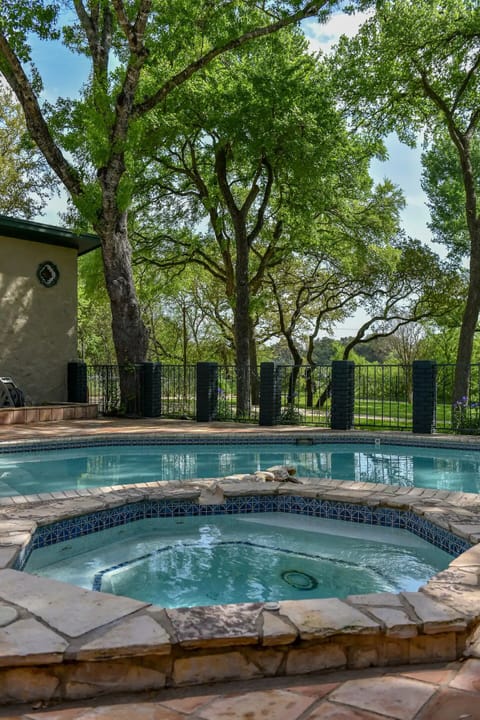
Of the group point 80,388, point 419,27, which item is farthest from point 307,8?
point 80,388

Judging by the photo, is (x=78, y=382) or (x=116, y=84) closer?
(x=116, y=84)

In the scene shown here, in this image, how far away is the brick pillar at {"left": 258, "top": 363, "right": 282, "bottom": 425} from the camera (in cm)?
1159

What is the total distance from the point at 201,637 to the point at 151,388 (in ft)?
35.5

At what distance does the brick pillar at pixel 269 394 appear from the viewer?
456 inches

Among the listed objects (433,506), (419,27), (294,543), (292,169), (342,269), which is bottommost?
(294,543)

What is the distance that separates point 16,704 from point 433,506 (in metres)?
3.42

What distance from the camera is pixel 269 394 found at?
38.3 ft

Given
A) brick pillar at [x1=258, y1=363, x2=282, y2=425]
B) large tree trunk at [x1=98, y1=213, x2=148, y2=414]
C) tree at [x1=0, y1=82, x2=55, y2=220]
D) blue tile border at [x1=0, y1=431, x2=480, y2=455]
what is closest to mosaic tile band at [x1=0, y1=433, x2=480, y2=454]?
blue tile border at [x1=0, y1=431, x2=480, y2=455]

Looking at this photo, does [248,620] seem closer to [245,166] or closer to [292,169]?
[292,169]

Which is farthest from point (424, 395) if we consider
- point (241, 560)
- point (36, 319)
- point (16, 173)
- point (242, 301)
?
point (16, 173)

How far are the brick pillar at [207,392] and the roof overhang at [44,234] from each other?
13.2ft

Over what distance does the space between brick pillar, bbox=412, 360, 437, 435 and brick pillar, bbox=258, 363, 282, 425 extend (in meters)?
2.75

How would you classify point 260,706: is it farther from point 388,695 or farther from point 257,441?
point 257,441

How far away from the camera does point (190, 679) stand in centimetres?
216
